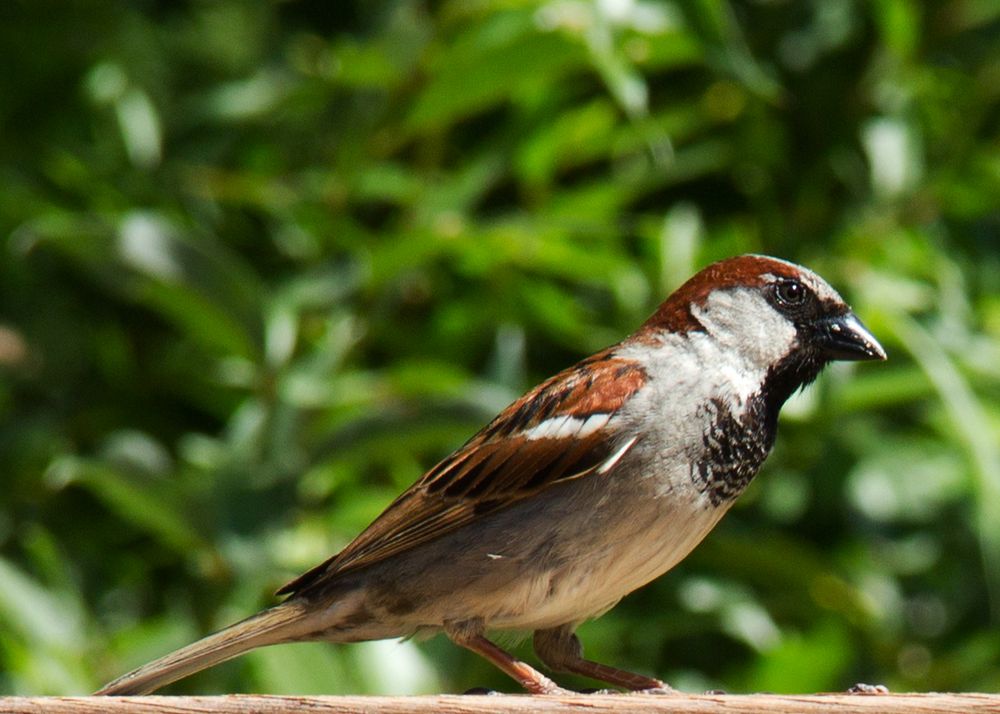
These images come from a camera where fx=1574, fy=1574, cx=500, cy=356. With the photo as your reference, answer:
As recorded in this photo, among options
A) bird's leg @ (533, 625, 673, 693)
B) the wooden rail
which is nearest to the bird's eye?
bird's leg @ (533, 625, 673, 693)

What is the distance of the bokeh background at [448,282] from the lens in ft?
10.8

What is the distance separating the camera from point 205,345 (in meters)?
3.56

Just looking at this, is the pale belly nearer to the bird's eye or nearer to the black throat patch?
the black throat patch

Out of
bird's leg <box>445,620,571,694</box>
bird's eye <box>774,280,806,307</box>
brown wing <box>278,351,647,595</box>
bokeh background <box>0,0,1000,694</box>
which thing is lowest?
bird's leg <box>445,620,571,694</box>

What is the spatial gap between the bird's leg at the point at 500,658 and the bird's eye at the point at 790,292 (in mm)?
743

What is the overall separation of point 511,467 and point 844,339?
59 cm

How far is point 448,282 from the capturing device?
3777mm

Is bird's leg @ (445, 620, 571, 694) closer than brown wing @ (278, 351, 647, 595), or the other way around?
bird's leg @ (445, 620, 571, 694)

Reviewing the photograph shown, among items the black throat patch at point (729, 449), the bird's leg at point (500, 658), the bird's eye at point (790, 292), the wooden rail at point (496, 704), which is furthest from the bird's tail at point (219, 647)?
the bird's eye at point (790, 292)

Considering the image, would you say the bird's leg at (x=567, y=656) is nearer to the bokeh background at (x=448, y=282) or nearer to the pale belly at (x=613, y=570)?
the pale belly at (x=613, y=570)


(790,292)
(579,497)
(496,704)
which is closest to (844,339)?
(790,292)

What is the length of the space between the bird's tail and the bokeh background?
736mm

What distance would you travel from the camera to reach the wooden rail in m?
1.78

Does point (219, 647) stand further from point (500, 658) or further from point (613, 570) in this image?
point (613, 570)
